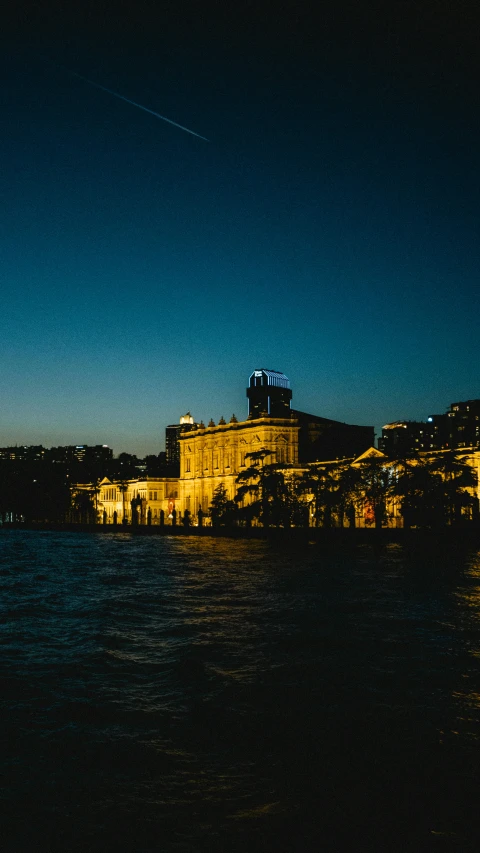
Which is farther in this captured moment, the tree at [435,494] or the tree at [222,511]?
the tree at [222,511]

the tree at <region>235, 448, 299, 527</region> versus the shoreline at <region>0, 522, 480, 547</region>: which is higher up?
the tree at <region>235, 448, 299, 527</region>

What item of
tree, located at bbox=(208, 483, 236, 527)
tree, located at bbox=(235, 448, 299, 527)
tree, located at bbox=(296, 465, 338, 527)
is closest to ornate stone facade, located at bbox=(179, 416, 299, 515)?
tree, located at bbox=(208, 483, 236, 527)

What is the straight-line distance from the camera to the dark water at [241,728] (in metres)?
10.9

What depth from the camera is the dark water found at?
10.9 meters

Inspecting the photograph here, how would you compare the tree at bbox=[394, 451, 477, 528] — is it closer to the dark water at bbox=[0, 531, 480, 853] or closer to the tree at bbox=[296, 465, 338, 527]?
the tree at bbox=[296, 465, 338, 527]

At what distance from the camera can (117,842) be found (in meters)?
10.4

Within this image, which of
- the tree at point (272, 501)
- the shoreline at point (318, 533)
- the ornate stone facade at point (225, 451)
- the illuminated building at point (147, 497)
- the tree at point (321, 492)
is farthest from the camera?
the illuminated building at point (147, 497)

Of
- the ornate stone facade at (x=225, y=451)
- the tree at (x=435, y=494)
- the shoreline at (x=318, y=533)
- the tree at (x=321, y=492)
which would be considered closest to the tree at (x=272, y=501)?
the tree at (x=321, y=492)

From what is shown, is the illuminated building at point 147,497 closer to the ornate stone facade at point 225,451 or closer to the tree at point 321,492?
the ornate stone facade at point 225,451

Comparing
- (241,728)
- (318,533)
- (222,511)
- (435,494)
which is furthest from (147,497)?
(241,728)

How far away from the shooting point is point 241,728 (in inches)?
595

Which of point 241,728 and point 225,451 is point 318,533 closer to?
point 225,451

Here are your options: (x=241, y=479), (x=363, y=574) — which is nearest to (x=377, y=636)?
(x=363, y=574)

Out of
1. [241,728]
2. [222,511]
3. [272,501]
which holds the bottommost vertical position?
[241,728]
